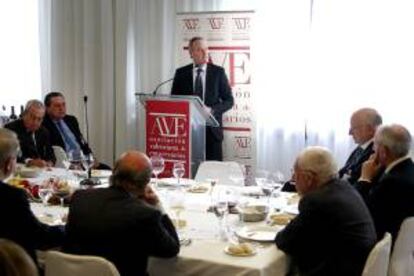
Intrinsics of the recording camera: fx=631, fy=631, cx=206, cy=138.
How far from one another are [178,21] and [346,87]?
6.31 ft

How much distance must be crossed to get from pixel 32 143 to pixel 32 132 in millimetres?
109

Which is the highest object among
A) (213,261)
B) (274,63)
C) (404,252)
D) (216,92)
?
(274,63)

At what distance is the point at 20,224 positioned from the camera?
294cm

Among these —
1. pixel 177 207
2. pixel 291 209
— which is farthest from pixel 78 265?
pixel 291 209

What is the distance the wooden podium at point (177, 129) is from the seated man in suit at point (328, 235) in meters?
3.02

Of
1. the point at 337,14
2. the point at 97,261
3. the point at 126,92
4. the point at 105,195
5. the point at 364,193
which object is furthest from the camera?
the point at 126,92

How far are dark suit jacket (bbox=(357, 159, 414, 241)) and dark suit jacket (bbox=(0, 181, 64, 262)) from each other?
169cm

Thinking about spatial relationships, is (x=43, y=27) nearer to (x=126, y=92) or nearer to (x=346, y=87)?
(x=126, y=92)

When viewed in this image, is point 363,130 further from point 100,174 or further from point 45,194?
point 45,194

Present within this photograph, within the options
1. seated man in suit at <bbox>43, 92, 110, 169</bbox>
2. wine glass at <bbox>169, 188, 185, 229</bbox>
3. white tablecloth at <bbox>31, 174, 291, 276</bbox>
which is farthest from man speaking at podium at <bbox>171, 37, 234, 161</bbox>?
white tablecloth at <bbox>31, 174, 291, 276</bbox>

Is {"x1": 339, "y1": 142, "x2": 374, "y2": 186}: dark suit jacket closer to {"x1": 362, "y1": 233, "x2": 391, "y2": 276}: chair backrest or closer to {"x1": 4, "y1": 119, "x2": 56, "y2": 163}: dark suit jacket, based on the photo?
{"x1": 362, "y1": 233, "x2": 391, "y2": 276}: chair backrest

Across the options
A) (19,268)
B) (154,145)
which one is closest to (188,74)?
(154,145)

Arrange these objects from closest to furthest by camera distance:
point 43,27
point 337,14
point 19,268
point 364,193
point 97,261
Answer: point 19,268 < point 97,261 < point 364,193 < point 337,14 < point 43,27

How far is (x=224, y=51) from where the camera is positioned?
6.64 m
